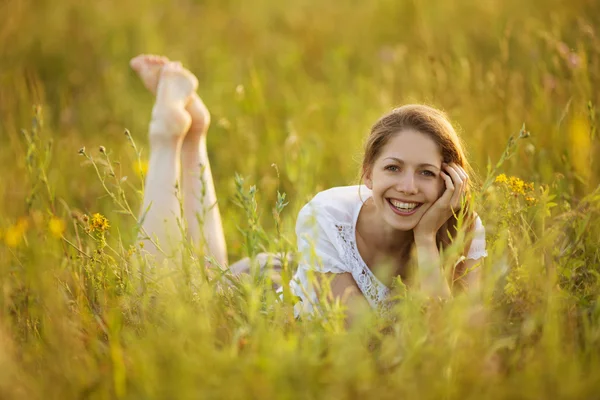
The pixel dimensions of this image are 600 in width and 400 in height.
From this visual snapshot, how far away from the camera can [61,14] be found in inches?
222

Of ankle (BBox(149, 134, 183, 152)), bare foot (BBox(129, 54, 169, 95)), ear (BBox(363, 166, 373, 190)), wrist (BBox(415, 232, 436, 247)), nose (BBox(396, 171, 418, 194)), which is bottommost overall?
wrist (BBox(415, 232, 436, 247))

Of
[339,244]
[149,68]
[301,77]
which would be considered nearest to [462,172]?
[339,244]

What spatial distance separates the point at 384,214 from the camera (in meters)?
2.44

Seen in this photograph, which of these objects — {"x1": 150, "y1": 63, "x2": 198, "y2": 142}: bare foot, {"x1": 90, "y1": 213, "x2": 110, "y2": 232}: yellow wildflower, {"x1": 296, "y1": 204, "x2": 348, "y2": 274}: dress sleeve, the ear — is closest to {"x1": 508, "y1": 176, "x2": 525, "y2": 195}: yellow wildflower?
the ear

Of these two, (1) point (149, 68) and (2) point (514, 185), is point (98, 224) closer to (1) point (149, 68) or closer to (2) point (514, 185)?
(2) point (514, 185)

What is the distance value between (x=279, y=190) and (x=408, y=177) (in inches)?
58.0

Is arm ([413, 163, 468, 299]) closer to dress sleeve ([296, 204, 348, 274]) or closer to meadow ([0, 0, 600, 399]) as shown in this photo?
meadow ([0, 0, 600, 399])

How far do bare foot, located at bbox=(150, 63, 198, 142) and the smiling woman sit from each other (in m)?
0.82

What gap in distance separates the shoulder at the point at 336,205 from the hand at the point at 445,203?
34 centimetres

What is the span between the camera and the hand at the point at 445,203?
2.33 metres

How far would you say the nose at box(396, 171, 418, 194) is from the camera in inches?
91.3

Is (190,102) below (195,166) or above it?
above

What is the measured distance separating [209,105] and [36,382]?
305cm

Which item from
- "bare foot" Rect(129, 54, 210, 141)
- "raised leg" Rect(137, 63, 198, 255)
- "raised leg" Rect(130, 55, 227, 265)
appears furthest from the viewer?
"bare foot" Rect(129, 54, 210, 141)
